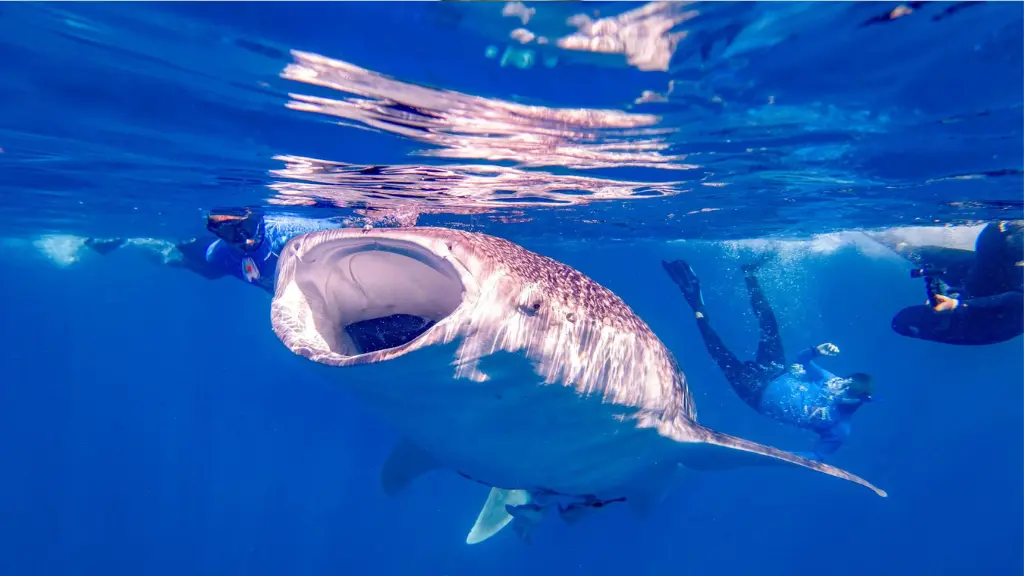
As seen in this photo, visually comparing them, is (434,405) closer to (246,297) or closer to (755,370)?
(755,370)

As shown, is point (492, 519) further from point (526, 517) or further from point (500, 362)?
point (500, 362)

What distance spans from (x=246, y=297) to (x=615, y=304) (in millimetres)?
48682

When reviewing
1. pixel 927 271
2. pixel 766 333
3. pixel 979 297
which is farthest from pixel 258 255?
pixel 979 297

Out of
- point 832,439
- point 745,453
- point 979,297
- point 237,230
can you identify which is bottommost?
point 832,439

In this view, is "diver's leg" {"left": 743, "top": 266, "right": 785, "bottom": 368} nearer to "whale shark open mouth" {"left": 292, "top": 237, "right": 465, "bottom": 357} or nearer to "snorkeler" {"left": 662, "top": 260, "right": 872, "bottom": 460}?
"snorkeler" {"left": 662, "top": 260, "right": 872, "bottom": 460}

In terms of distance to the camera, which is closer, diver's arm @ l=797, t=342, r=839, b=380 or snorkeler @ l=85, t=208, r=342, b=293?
snorkeler @ l=85, t=208, r=342, b=293

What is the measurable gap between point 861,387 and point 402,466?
373 inches

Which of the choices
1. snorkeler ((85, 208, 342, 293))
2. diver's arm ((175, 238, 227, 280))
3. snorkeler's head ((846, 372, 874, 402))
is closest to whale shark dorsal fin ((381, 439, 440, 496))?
snorkeler ((85, 208, 342, 293))

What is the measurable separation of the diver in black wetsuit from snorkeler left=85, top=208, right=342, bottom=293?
11.1 meters

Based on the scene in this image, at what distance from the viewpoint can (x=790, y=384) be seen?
13461 millimetres

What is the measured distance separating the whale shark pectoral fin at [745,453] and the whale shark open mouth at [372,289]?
2604 mm

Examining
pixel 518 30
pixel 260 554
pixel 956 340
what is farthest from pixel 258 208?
pixel 260 554

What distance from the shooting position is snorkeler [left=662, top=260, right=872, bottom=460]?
11938 millimetres

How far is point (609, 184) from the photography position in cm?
1153
